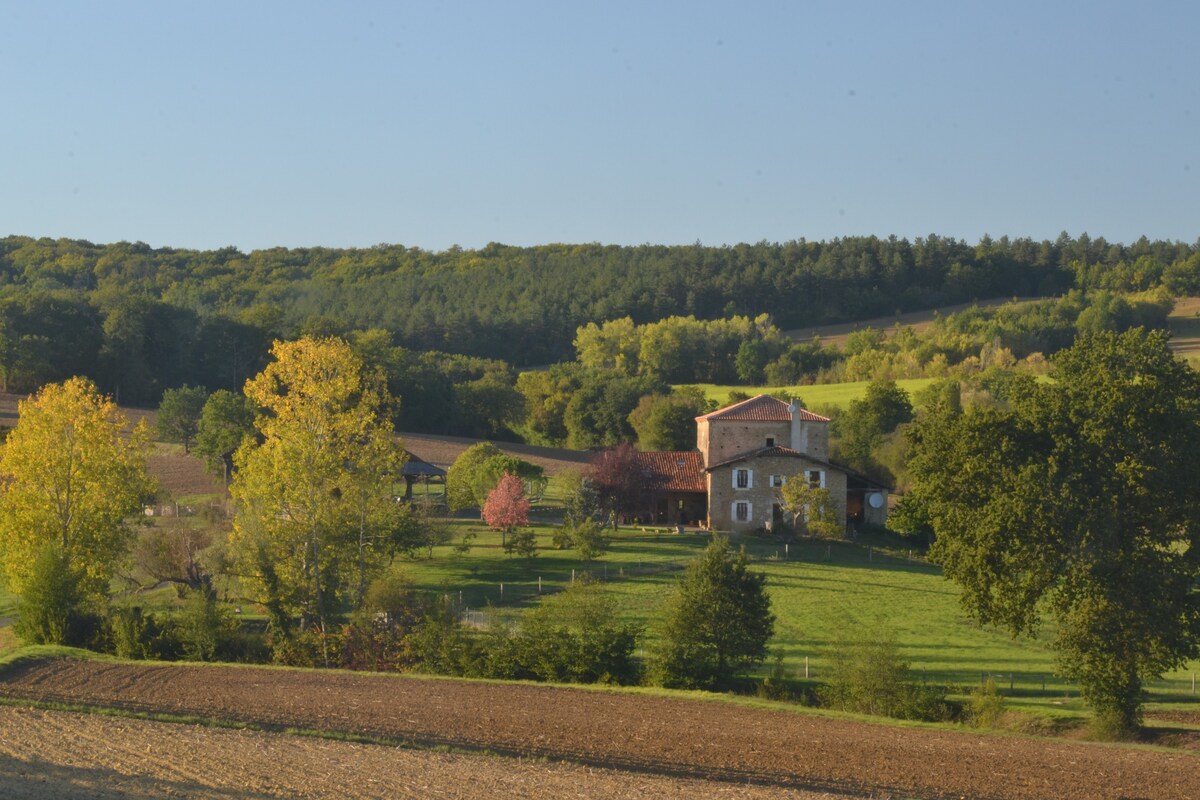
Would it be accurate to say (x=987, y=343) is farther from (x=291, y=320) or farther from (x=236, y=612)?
(x=236, y=612)

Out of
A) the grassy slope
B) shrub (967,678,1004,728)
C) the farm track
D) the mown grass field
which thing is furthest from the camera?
the grassy slope

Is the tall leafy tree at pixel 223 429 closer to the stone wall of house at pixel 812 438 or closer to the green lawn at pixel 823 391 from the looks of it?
the stone wall of house at pixel 812 438

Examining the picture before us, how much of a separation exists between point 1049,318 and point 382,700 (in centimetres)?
10438

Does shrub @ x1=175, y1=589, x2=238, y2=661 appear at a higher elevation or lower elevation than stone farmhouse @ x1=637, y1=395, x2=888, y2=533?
lower

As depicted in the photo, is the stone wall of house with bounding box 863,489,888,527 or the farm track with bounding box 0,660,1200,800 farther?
the stone wall of house with bounding box 863,489,888,527

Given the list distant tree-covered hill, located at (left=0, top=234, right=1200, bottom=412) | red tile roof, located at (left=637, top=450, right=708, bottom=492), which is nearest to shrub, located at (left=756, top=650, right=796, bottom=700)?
red tile roof, located at (left=637, top=450, right=708, bottom=492)

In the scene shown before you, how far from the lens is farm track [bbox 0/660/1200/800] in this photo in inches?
910

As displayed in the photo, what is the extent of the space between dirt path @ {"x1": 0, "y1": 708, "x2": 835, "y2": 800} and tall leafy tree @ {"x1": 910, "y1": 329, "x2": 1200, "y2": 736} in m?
10.9

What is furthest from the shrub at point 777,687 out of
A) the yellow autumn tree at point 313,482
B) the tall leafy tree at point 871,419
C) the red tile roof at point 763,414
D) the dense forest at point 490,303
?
the dense forest at point 490,303

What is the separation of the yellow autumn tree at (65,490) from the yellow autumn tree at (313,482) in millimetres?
5233

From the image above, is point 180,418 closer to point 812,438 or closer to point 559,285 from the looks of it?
point 812,438

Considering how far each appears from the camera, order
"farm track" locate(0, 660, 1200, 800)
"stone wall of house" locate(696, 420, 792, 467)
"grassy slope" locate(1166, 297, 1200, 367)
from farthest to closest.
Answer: "grassy slope" locate(1166, 297, 1200, 367) → "stone wall of house" locate(696, 420, 792, 467) → "farm track" locate(0, 660, 1200, 800)

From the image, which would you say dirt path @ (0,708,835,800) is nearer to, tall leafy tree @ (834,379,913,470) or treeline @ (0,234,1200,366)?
tall leafy tree @ (834,379,913,470)

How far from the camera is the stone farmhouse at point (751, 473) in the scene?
6419cm
